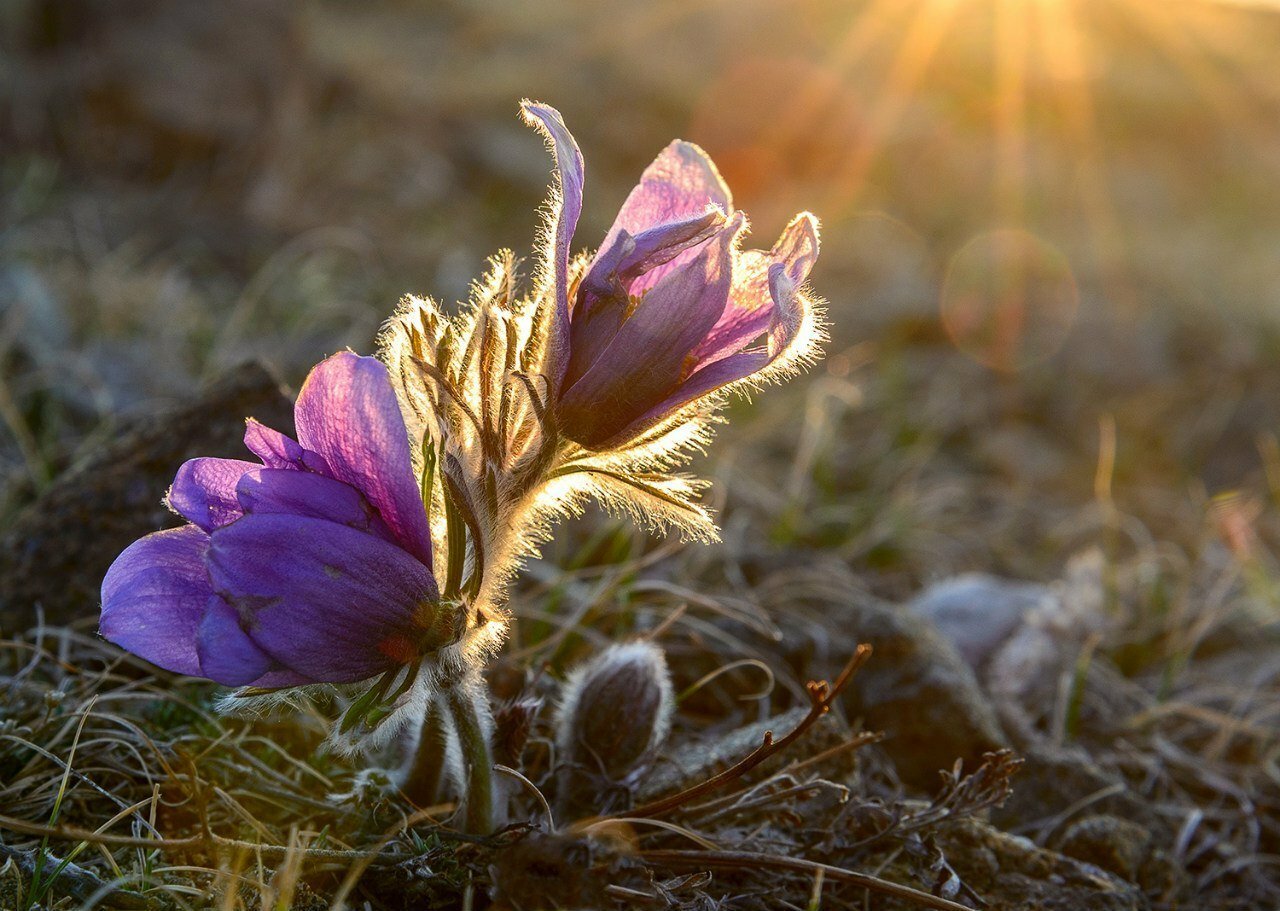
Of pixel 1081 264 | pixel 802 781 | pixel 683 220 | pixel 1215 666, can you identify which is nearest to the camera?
pixel 683 220

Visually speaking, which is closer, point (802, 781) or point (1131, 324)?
point (802, 781)

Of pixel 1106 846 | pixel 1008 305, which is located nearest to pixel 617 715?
pixel 1106 846

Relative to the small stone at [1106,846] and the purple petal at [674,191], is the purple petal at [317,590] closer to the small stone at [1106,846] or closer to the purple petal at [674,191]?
the purple petal at [674,191]

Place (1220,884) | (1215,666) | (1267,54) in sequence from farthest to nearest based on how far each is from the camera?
1. (1267,54)
2. (1215,666)
3. (1220,884)

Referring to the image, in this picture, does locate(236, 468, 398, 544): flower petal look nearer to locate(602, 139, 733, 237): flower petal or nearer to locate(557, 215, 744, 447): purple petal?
locate(557, 215, 744, 447): purple petal

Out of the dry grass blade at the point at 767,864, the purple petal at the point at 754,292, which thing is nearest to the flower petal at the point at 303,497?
the purple petal at the point at 754,292

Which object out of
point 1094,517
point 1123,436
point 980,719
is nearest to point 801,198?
point 1123,436

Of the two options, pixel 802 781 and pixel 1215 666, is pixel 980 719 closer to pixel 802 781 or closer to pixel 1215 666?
pixel 802 781

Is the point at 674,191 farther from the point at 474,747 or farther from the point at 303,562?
the point at 474,747
